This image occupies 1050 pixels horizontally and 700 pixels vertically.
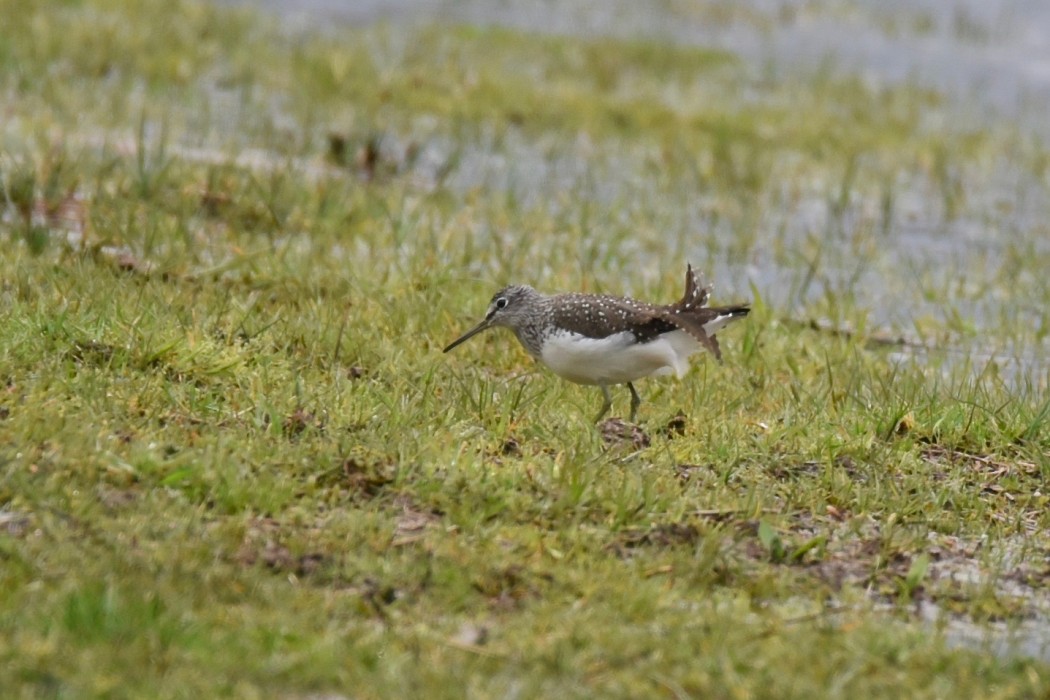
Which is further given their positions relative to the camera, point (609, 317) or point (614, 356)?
point (609, 317)

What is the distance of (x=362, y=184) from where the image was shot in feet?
39.0

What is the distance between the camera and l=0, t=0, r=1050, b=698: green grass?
5066 mm

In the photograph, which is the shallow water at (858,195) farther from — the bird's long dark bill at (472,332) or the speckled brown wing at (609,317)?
the speckled brown wing at (609,317)

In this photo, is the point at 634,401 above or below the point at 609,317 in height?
below

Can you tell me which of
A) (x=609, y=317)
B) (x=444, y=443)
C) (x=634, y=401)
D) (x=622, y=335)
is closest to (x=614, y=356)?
(x=622, y=335)

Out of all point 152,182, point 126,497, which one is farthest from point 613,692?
→ point 152,182

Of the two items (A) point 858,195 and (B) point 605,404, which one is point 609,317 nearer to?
(B) point 605,404

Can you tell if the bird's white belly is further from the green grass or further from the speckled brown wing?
the green grass

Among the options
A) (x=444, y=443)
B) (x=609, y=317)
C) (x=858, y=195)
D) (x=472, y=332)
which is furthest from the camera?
(x=858, y=195)

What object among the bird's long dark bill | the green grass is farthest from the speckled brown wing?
the bird's long dark bill

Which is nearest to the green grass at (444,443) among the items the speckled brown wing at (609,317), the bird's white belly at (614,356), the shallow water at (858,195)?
the shallow water at (858,195)

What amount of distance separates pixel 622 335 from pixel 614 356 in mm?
114

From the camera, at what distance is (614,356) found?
7.16m

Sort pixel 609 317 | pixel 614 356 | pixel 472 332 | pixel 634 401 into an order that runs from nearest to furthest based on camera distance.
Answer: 1. pixel 614 356
2. pixel 609 317
3. pixel 634 401
4. pixel 472 332
